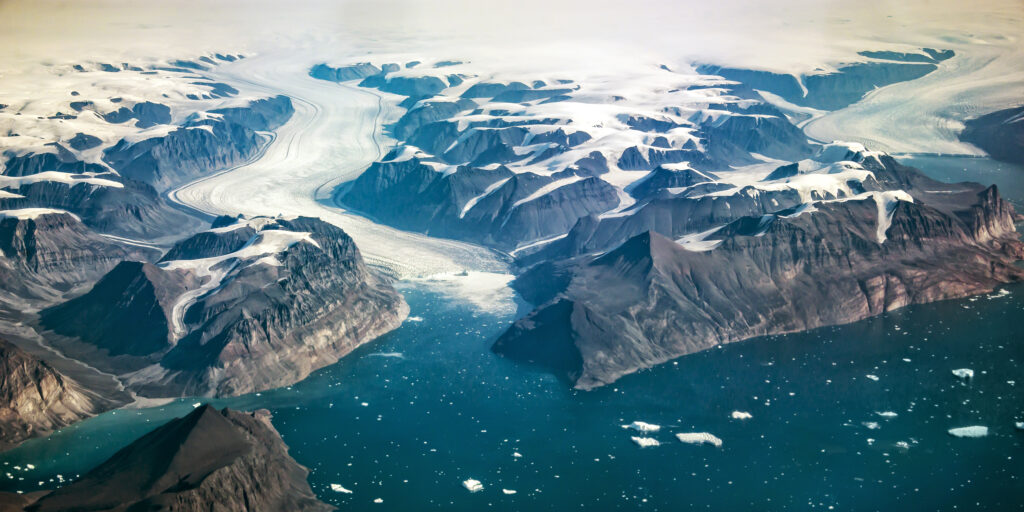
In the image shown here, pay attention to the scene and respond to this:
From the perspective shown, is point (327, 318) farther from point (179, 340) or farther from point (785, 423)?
point (785, 423)

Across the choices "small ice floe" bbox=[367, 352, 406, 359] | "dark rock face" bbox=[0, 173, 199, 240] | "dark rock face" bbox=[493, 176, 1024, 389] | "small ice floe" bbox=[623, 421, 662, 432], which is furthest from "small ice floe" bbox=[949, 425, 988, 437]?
"dark rock face" bbox=[0, 173, 199, 240]

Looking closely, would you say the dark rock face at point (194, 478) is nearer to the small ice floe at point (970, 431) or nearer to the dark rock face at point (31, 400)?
the dark rock face at point (31, 400)

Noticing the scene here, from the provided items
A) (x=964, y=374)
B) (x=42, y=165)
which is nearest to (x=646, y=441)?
(x=964, y=374)

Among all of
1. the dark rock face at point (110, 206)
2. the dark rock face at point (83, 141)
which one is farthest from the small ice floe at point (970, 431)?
the dark rock face at point (83, 141)

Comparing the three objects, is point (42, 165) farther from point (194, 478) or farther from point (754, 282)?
point (754, 282)

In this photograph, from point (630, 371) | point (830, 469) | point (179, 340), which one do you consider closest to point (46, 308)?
point (179, 340)

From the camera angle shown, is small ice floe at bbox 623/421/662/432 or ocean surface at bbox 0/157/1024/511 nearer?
ocean surface at bbox 0/157/1024/511

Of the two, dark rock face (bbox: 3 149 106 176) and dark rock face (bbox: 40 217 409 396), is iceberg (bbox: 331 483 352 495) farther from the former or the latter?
dark rock face (bbox: 3 149 106 176)
